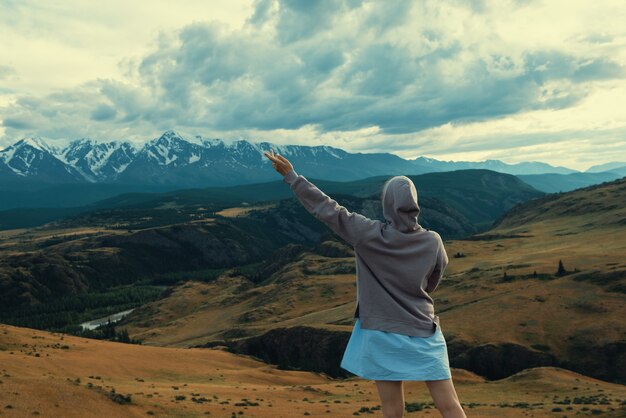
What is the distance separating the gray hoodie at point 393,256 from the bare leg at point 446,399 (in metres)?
0.64

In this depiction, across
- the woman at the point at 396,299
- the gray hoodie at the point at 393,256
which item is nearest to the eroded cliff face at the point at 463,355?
the woman at the point at 396,299

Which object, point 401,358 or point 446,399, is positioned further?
point 401,358

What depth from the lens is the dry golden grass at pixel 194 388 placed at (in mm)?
27656

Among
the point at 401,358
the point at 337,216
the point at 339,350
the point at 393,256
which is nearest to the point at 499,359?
the point at 339,350

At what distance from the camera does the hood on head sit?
7.05 metres

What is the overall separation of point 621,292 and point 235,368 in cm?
5351

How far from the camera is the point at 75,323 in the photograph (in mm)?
170625

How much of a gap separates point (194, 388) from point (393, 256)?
38776 millimetres

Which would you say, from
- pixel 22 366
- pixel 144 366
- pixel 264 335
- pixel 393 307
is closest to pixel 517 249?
pixel 264 335

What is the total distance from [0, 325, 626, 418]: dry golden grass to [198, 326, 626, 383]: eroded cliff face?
636 cm

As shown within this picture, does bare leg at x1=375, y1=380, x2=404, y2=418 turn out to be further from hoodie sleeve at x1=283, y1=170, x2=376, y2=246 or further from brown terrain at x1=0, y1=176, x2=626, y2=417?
brown terrain at x1=0, y1=176, x2=626, y2=417

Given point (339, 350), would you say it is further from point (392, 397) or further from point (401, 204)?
point (401, 204)

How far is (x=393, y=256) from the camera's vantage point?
7.15 meters

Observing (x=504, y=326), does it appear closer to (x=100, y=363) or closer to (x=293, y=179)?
(x=100, y=363)
